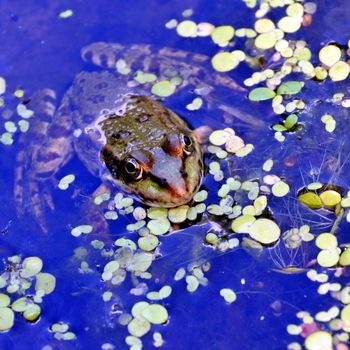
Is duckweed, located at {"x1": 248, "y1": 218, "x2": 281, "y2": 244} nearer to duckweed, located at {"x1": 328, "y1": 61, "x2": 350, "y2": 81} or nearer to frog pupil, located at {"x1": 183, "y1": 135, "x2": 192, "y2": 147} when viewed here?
frog pupil, located at {"x1": 183, "y1": 135, "x2": 192, "y2": 147}

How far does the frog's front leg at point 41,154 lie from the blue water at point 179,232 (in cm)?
7

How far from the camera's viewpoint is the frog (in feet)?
12.6

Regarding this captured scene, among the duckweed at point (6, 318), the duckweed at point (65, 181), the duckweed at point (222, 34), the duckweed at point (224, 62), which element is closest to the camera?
the duckweed at point (6, 318)

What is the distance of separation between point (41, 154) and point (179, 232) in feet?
4.25

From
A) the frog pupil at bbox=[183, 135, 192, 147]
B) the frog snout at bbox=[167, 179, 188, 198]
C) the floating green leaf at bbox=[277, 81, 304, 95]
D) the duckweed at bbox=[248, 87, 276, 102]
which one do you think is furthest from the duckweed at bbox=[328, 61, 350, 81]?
the frog snout at bbox=[167, 179, 188, 198]

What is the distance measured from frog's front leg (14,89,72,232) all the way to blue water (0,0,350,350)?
7 cm

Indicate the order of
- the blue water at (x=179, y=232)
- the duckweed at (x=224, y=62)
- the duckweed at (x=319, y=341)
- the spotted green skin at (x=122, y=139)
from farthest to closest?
1. the duckweed at (x=224, y=62)
2. the spotted green skin at (x=122, y=139)
3. the blue water at (x=179, y=232)
4. the duckweed at (x=319, y=341)

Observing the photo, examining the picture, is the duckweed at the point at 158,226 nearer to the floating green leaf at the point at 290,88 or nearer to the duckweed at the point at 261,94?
the duckweed at the point at 261,94

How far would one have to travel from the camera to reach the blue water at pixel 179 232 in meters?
3.52

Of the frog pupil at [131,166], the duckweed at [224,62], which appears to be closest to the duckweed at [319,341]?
the frog pupil at [131,166]

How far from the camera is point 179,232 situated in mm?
3875

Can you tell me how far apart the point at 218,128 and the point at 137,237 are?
999mm

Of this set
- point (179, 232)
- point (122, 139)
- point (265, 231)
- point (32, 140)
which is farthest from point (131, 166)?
point (32, 140)

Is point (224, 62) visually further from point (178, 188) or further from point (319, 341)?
point (319, 341)
